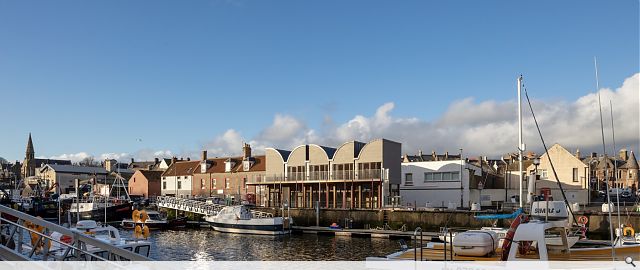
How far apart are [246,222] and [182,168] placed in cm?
4335

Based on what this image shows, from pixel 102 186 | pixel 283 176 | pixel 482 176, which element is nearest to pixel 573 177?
pixel 482 176

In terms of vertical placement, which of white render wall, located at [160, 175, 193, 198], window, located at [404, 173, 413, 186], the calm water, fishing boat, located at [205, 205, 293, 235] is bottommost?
the calm water

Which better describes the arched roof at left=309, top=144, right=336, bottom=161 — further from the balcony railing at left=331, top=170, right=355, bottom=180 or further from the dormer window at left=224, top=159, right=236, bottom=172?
the dormer window at left=224, top=159, right=236, bottom=172

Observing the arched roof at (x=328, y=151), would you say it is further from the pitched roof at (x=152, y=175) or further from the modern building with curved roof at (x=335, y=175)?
the pitched roof at (x=152, y=175)

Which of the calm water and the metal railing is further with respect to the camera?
the metal railing

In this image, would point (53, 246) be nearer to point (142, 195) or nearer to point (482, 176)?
point (482, 176)

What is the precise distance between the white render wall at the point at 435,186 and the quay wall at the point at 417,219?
10621 millimetres

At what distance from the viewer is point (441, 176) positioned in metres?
66.7

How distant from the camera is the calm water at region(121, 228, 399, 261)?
129 feet

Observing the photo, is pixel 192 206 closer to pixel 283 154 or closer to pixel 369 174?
pixel 283 154

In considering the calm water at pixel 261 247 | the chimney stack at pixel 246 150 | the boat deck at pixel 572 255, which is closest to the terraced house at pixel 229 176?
the chimney stack at pixel 246 150

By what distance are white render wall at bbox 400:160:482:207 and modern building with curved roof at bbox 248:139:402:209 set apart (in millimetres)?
4550

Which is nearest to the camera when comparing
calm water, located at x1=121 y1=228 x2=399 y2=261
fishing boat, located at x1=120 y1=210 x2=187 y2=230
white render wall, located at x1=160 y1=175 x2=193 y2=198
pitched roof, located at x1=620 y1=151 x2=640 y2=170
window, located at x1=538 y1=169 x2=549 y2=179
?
calm water, located at x1=121 y1=228 x2=399 y2=261

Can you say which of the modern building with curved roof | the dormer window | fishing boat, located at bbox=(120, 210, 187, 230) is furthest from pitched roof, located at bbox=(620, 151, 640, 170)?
fishing boat, located at bbox=(120, 210, 187, 230)
